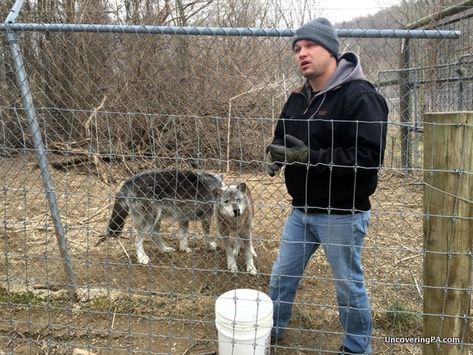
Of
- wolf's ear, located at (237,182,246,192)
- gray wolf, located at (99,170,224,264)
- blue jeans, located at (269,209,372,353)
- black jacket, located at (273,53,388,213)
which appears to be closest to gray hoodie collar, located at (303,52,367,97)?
black jacket, located at (273,53,388,213)

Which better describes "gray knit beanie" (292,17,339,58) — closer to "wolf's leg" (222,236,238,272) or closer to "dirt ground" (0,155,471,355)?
"dirt ground" (0,155,471,355)

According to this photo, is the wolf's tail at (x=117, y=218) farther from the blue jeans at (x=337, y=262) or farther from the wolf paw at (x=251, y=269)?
the blue jeans at (x=337, y=262)

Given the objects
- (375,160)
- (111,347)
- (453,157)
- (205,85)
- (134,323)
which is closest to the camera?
(453,157)

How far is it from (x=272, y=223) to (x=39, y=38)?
15.9 feet

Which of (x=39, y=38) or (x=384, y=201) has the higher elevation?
(x=39, y=38)

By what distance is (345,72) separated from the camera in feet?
8.69

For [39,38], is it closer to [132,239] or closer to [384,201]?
[132,239]

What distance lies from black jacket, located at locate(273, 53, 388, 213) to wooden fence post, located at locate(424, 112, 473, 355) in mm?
308

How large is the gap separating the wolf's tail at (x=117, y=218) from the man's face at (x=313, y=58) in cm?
296

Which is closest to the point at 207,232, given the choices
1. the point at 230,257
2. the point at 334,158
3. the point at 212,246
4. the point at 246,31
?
the point at 212,246

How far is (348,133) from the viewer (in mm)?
2549

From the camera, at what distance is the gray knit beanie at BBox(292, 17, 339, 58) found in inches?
102

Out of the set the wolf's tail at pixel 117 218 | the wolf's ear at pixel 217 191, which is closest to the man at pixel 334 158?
the wolf's ear at pixel 217 191

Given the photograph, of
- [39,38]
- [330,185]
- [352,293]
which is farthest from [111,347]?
[39,38]
